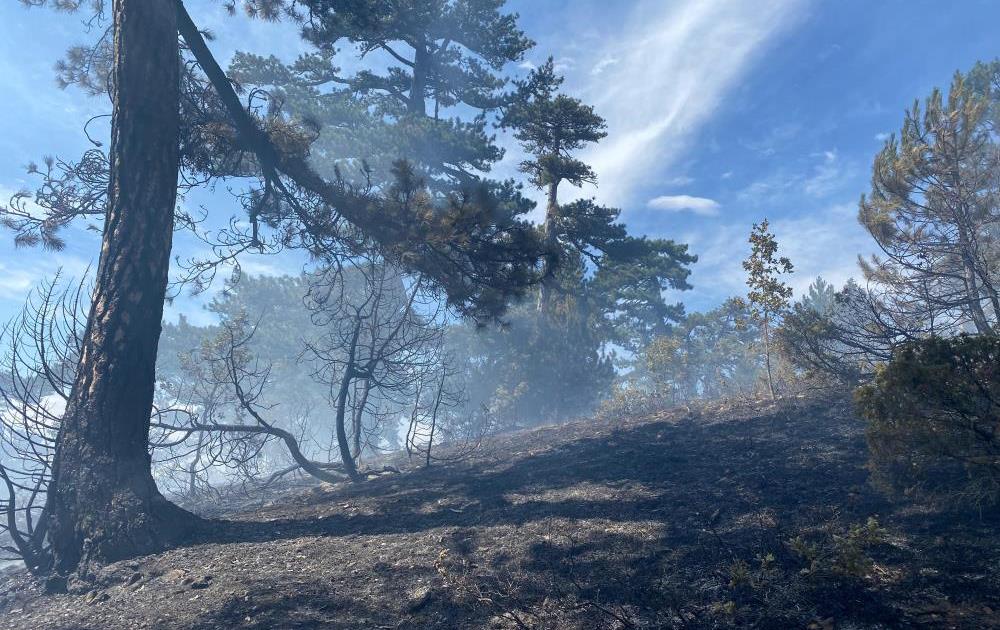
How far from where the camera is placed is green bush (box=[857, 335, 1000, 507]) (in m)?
3.22

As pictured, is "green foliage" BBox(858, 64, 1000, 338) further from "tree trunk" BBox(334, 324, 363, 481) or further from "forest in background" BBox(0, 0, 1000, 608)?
"tree trunk" BBox(334, 324, 363, 481)

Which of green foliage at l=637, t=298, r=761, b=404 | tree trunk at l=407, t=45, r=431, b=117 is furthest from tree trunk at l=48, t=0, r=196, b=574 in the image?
green foliage at l=637, t=298, r=761, b=404

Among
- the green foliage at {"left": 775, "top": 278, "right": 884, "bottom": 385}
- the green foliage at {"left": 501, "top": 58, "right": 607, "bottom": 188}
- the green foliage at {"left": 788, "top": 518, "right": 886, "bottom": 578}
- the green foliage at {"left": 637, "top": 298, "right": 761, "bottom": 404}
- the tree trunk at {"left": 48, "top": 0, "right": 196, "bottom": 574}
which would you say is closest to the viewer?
A: the green foliage at {"left": 788, "top": 518, "right": 886, "bottom": 578}

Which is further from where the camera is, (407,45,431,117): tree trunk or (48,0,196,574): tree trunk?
(407,45,431,117): tree trunk

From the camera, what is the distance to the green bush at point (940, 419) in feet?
10.6

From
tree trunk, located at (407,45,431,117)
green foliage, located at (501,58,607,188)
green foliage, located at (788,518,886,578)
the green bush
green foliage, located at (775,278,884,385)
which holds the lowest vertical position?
green foliage, located at (788,518,886,578)

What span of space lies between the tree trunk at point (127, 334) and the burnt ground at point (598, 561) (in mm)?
466

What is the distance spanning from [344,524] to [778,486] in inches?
170

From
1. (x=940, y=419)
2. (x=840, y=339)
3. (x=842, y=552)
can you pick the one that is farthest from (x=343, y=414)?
(x=840, y=339)

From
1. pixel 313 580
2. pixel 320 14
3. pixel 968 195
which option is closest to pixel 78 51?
pixel 320 14

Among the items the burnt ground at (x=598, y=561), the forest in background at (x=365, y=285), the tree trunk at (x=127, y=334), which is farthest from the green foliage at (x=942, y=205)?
the tree trunk at (x=127, y=334)

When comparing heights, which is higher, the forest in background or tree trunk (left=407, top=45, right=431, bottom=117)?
tree trunk (left=407, top=45, right=431, bottom=117)

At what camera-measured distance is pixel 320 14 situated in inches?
325

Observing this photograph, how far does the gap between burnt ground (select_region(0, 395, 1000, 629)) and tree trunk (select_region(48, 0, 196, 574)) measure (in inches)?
18.3
